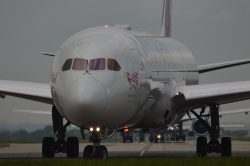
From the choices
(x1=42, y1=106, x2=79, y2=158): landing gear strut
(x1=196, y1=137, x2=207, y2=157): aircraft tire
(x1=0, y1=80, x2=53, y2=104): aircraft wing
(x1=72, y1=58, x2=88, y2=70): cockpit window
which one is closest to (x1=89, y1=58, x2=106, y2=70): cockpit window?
(x1=72, y1=58, x2=88, y2=70): cockpit window

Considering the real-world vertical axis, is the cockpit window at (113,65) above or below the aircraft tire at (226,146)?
above

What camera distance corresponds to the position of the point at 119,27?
1433 inches

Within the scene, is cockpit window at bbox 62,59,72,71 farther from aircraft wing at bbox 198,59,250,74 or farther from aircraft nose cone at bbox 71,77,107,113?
aircraft wing at bbox 198,59,250,74

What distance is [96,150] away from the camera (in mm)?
29109

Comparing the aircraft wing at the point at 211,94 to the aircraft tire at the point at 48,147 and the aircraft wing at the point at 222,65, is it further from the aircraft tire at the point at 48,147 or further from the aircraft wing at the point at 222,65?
the aircraft tire at the point at 48,147

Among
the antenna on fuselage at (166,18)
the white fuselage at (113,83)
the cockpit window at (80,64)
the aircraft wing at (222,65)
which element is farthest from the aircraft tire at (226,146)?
the antenna on fuselage at (166,18)

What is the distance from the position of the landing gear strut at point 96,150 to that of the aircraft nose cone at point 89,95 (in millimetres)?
1722

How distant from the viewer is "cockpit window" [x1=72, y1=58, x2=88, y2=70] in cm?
2845

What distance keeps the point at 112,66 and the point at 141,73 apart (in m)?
2.55

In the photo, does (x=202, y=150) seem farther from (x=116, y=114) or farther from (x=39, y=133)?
(x=39, y=133)

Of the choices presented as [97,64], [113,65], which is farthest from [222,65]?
[97,64]

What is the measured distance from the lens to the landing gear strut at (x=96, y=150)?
29.1 metres

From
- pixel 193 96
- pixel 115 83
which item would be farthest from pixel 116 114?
pixel 193 96

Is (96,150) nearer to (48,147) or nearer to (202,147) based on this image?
(48,147)
